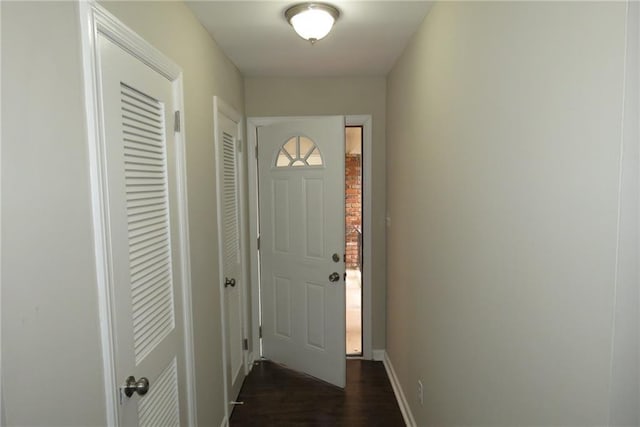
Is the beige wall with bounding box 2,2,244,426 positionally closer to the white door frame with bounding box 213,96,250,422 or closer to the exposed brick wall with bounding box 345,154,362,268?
the white door frame with bounding box 213,96,250,422

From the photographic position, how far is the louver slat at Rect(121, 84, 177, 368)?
124 cm

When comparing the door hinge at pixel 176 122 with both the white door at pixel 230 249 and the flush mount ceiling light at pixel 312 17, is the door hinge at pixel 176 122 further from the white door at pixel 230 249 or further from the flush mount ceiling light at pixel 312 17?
the flush mount ceiling light at pixel 312 17

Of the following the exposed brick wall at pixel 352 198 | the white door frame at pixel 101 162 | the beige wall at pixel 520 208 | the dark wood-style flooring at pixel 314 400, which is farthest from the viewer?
the exposed brick wall at pixel 352 198

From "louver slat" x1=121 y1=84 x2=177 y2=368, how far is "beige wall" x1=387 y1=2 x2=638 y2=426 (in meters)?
1.20

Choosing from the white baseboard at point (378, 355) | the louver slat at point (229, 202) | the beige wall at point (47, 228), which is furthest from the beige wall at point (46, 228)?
the white baseboard at point (378, 355)

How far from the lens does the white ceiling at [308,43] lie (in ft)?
5.81

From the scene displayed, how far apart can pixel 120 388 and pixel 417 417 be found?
1.69 meters

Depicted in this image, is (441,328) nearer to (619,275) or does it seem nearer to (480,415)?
(480,415)

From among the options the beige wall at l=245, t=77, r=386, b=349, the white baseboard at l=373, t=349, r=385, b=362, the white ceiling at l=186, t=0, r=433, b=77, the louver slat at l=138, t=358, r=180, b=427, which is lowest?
the white baseboard at l=373, t=349, r=385, b=362

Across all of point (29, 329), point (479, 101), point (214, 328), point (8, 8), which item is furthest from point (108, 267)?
point (479, 101)

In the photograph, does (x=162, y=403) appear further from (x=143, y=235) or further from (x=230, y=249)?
(x=230, y=249)

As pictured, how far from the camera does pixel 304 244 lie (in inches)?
114

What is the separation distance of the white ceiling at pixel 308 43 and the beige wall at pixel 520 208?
9.4 inches

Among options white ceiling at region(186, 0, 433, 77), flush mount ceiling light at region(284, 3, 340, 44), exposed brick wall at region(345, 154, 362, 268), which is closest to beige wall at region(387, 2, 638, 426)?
white ceiling at region(186, 0, 433, 77)
